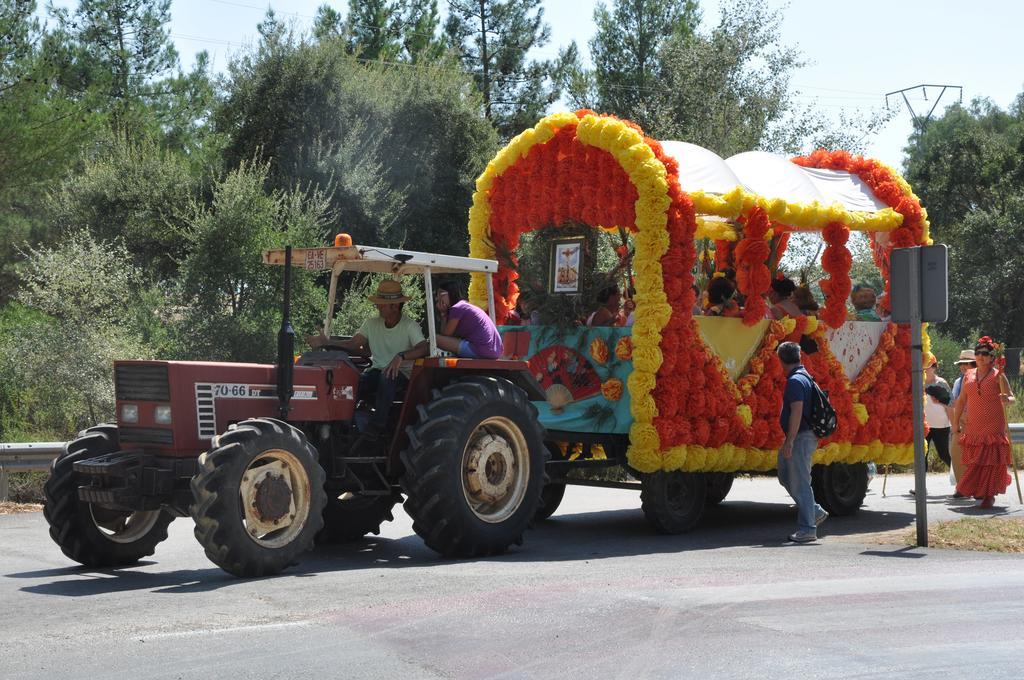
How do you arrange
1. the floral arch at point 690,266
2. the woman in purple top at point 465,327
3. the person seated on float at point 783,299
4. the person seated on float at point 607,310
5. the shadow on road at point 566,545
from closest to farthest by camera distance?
the shadow on road at point 566,545 → the woman in purple top at point 465,327 → the floral arch at point 690,266 → the person seated on float at point 607,310 → the person seated on float at point 783,299

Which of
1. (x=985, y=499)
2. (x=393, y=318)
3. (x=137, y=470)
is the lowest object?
(x=985, y=499)

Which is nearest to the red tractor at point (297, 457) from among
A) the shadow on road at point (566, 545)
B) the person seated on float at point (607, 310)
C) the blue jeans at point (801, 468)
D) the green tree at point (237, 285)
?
the shadow on road at point (566, 545)

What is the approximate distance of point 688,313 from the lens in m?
12.1

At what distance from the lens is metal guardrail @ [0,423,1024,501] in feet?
44.6

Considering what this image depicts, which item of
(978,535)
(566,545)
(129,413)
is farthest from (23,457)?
(978,535)

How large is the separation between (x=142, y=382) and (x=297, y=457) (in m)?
1.29

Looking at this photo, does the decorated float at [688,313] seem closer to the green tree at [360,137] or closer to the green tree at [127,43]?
the green tree at [360,137]

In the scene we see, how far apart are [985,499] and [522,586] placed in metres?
7.78

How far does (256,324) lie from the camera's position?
2011 cm

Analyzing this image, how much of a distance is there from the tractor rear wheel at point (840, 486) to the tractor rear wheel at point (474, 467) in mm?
4192

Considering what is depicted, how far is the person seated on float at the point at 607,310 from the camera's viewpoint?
42.1ft

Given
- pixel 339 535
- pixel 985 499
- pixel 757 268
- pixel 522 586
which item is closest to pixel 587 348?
pixel 757 268

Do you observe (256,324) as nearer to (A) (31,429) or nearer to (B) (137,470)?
(A) (31,429)

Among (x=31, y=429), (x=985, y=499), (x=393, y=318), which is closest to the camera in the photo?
(x=393, y=318)
